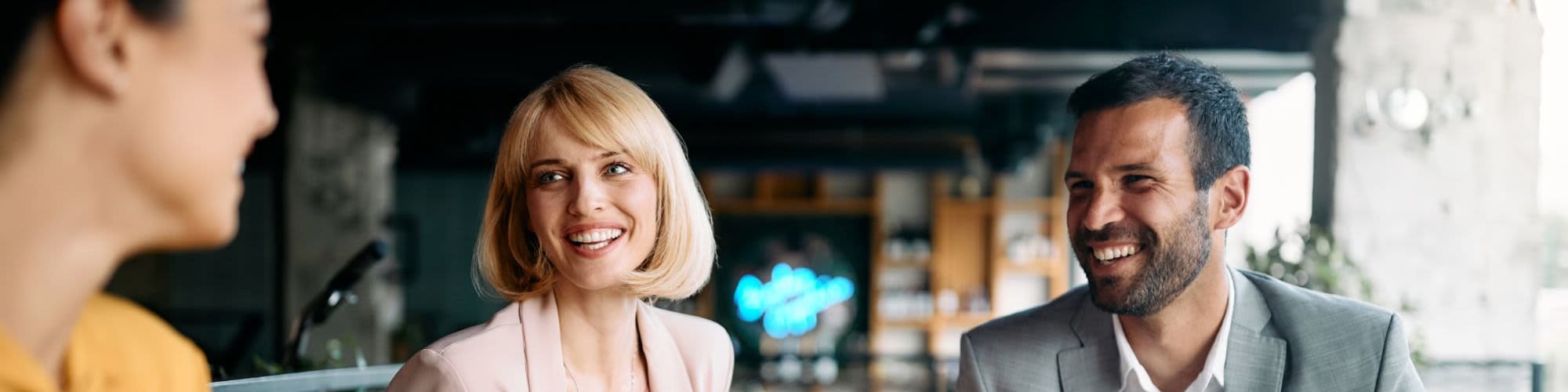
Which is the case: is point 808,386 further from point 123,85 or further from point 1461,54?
point 123,85

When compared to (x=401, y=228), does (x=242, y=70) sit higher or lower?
higher

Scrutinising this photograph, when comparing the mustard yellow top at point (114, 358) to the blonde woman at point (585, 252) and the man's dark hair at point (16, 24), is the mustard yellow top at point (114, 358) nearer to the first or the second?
the man's dark hair at point (16, 24)

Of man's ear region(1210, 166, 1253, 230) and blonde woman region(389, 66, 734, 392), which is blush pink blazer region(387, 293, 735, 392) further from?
man's ear region(1210, 166, 1253, 230)

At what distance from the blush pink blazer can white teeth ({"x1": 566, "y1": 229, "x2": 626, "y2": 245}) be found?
0.51 ft

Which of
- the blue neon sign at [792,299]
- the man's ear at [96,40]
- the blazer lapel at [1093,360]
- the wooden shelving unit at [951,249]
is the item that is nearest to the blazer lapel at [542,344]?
the blazer lapel at [1093,360]

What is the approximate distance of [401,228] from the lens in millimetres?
8727

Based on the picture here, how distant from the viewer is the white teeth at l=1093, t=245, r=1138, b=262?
155cm

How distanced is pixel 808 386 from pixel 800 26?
645 cm

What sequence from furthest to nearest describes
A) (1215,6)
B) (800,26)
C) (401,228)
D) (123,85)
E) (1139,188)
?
1. (401,228)
2. (800,26)
3. (1215,6)
4. (1139,188)
5. (123,85)

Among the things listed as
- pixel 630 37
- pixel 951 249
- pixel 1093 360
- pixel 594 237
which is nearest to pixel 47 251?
pixel 594 237

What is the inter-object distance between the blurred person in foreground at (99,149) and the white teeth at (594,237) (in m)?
0.77

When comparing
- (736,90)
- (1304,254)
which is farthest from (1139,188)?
(736,90)

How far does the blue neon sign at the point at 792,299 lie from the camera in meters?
12.1

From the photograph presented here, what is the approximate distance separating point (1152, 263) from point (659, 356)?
70 centimetres
